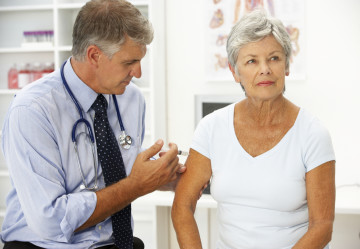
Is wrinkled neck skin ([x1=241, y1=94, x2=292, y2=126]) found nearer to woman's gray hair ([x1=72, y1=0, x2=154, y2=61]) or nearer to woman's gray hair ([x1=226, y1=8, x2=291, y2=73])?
woman's gray hair ([x1=226, y1=8, x2=291, y2=73])

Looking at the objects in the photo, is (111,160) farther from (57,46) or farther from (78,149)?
(57,46)

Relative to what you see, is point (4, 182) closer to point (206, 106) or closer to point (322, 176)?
point (206, 106)

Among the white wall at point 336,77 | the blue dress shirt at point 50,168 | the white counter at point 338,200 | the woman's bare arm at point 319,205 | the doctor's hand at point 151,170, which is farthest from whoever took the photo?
the white wall at point 336,77

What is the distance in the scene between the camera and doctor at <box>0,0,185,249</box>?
1521 millimetres

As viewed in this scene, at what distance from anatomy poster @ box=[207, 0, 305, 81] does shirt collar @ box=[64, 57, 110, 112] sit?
71.2 inches

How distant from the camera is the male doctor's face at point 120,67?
1615mm

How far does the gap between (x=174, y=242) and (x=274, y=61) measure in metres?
2.43

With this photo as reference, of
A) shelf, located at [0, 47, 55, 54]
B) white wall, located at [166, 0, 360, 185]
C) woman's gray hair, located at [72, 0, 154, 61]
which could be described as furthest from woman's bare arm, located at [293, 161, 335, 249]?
shelf, located at [0, 47, 55, 54]

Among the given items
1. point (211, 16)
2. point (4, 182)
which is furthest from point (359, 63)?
point (4, 182)

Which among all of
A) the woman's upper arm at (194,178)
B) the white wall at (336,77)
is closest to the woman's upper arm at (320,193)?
the woman's upper arm at (194,178)

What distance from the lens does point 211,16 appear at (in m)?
3.37

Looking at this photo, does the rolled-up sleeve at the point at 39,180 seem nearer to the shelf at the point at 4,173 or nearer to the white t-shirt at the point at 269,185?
the white t-shirt at the point at 269,185

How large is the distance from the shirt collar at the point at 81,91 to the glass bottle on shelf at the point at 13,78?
206 cm

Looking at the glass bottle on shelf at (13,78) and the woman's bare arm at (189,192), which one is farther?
the glass bottle on shelf at (13,78)
